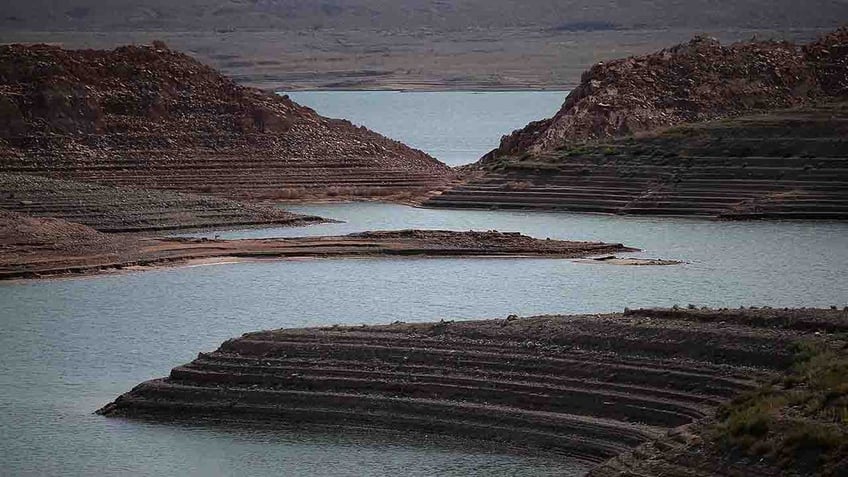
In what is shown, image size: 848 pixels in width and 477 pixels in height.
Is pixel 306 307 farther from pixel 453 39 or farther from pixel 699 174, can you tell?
pixel 453 39

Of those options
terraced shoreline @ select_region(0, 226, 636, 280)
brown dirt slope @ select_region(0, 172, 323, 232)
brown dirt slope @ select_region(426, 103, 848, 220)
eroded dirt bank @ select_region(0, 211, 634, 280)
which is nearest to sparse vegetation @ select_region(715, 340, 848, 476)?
terraced shoreline @ select_region(0, 226, 636, 280)

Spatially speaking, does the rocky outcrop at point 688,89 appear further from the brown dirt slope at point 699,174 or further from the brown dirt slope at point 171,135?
the brown dirt slope at point 699,174

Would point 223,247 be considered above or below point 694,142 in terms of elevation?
below

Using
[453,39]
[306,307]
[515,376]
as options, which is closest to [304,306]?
[306,307]

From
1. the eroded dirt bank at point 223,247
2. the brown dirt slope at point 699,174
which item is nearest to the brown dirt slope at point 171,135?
the brown dirt slope at point 699,174

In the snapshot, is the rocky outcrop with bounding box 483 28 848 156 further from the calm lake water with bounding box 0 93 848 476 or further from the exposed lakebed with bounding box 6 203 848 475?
the exposed lakebed with bounding box 6 203 848 475

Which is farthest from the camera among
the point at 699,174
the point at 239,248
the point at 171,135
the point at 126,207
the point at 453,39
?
the point at 453,39
